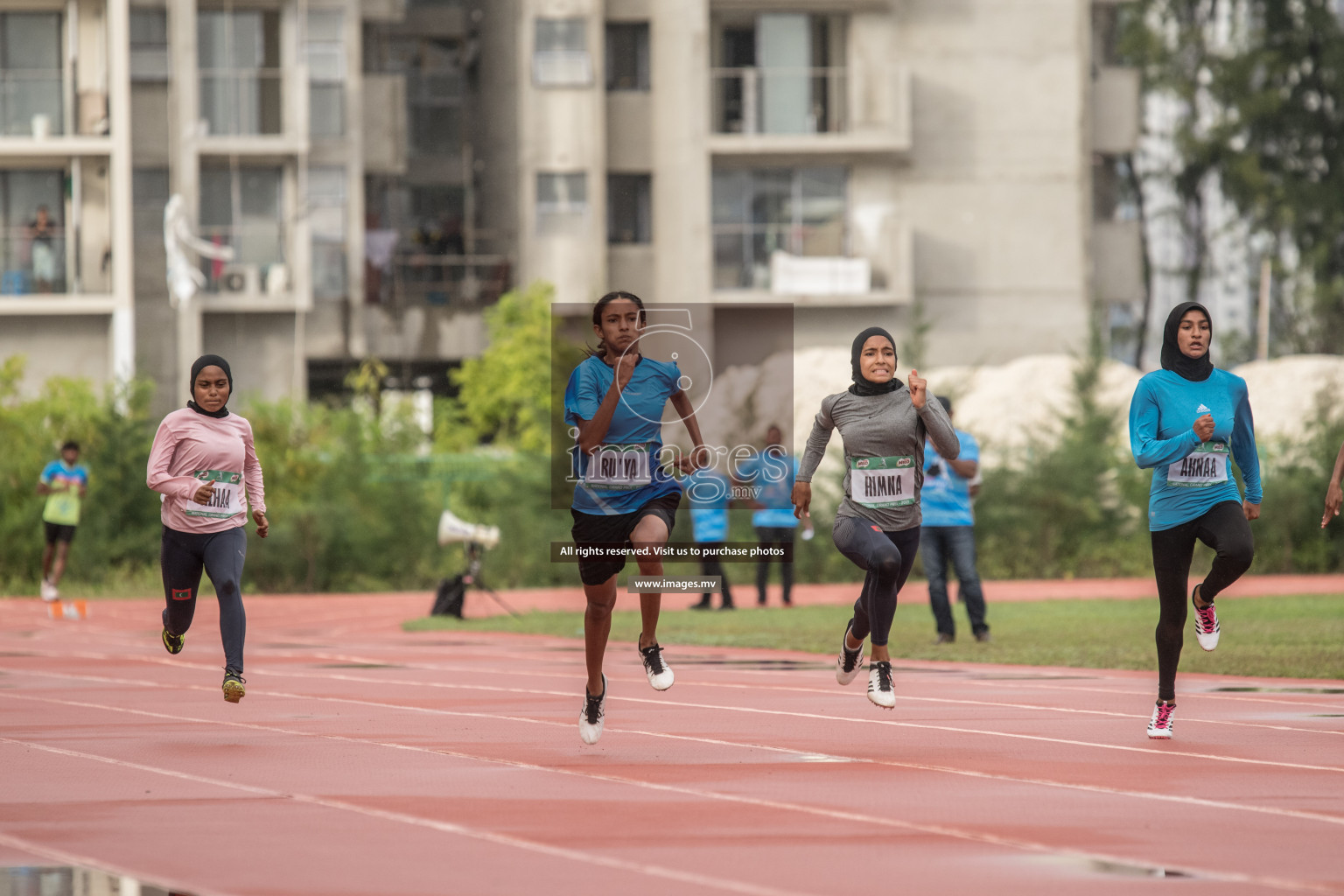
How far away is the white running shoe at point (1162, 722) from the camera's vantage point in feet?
33.2

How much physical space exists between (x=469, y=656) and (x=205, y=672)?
244 centimetres

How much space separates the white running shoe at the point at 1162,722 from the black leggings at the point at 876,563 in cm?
141

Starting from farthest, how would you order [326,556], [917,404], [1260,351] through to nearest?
[1260,351] < [326,556] < [917,404]

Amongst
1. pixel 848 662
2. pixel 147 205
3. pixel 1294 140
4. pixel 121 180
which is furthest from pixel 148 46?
pixel 848 662

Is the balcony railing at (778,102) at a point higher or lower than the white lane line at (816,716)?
higher

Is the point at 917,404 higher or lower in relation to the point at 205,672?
higher

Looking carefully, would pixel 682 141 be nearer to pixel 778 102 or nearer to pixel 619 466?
pixel 778 102

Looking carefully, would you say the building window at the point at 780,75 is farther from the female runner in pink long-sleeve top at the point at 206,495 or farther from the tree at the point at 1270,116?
the female runner in pink long-sleeve top at the point at 206,495

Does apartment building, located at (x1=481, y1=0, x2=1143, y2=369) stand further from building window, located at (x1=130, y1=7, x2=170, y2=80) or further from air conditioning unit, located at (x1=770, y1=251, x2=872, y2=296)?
building window, located at (x1=130, y1=7, x2=170, y2=80)

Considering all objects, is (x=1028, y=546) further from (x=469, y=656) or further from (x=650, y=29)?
(x=650, y=29)

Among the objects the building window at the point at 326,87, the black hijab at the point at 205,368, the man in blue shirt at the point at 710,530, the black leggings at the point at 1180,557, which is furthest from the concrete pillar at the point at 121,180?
the black leggings at the point at 1180,557

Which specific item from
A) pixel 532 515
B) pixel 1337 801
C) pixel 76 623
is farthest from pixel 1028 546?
pixel 1337 801

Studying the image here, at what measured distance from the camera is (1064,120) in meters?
45.2

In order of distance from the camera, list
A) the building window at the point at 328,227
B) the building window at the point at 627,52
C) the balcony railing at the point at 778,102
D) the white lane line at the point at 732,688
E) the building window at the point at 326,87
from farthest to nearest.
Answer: the building window at the point at 627,52
the balcony railing at the point at 778,102
the building window at the point at 328,227
the building window at the point at 326,87
the white lane line at the point at 732,688
